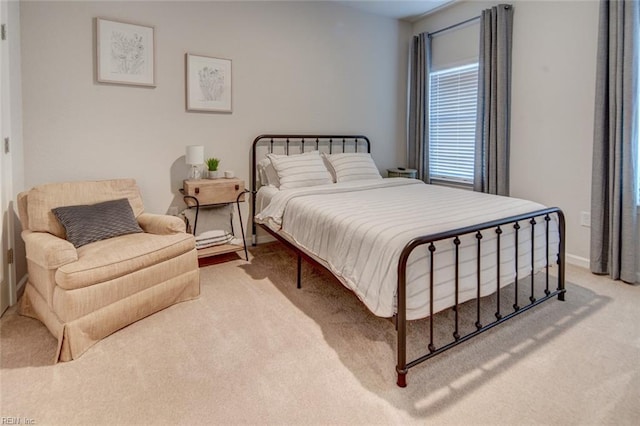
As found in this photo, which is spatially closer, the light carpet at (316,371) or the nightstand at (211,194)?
the light carpet at (316,371)

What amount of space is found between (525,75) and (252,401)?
12.8 feet

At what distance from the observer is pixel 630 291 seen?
114 inches

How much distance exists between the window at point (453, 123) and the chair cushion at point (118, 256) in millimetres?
3388

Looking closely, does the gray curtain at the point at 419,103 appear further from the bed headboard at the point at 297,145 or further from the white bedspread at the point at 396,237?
the white bedspread at the point at 396,237

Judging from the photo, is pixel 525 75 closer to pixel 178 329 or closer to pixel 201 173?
pixel 201 173

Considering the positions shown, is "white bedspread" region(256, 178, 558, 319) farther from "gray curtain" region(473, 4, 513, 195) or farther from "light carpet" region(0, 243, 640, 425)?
"gray curtain" region(473, 4, 513, 195)

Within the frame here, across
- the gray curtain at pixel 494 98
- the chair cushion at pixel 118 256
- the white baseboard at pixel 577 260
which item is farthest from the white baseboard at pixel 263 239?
the white baseboard at pixel 577 260

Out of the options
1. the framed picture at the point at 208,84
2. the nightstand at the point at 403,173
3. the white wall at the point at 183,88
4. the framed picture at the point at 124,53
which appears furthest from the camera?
the nightstand at the point at 403,173

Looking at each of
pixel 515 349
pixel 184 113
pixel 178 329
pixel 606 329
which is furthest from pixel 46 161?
pixel 606 329

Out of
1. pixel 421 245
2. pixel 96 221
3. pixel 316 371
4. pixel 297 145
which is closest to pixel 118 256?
pixel 96 221

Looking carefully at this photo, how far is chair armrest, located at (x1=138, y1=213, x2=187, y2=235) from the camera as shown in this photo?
109 inches

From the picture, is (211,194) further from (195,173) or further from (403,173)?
(403,173)

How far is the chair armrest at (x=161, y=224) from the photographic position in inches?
109

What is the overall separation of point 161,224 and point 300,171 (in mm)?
1437
